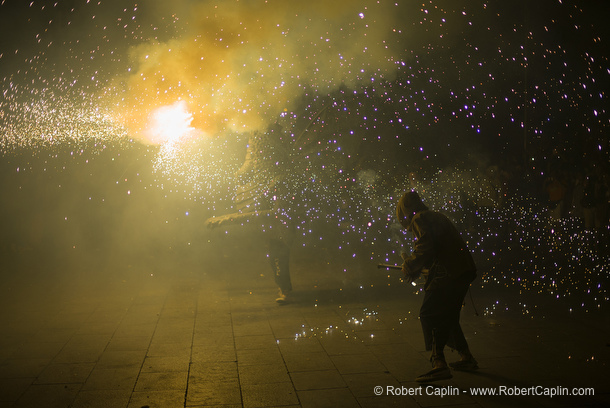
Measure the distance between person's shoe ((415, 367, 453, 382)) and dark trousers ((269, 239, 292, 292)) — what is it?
10.5ft

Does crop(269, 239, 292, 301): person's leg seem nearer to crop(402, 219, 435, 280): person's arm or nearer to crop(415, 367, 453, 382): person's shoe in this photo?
crop(402, 219, 435, 280): person's arm

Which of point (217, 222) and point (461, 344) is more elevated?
point (217, 222)

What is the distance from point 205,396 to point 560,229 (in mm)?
7805

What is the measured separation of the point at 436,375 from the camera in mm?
3570

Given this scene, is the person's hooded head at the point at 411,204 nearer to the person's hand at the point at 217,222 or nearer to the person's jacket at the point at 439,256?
the person's jacket at the point at 439,256

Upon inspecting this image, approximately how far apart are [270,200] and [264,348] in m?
2.62

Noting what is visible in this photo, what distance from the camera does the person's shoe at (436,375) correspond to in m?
3.56

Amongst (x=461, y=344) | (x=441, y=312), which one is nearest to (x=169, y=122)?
(x=441, y=312)

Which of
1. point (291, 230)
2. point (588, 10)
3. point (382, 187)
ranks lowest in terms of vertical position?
point (291, 230)

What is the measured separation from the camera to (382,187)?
9.98 m

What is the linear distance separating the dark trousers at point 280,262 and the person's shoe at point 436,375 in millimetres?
3215

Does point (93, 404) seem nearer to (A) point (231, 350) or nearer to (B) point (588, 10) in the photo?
(A) point (231, 350)

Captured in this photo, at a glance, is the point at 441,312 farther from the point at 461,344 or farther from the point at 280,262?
the point at 280,262

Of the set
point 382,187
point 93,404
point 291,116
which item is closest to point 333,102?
point 291,116
